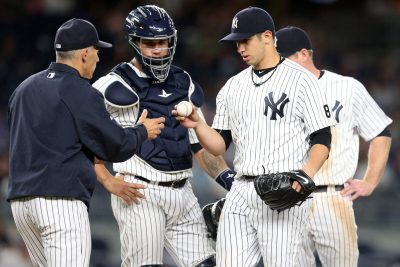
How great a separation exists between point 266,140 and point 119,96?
3.27 ft

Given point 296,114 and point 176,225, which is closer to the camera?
point 296,114

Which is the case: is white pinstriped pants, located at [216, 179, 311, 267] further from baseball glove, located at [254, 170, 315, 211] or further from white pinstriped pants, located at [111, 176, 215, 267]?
white pinstriped pants, located at [111, 176, 215, 267]

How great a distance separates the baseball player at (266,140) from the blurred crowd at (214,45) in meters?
5.19

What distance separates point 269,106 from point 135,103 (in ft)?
2.92

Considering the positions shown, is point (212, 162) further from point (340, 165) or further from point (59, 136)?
point (59, 136)

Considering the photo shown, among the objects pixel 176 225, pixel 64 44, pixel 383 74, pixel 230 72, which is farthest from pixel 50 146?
pixel 383 74

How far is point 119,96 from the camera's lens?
6625mm

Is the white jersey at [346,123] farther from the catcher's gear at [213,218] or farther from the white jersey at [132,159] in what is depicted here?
the white jersey at [132,159]

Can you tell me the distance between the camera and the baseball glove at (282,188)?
6066mm

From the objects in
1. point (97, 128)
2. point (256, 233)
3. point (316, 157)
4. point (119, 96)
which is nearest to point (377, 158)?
point (316, 157)

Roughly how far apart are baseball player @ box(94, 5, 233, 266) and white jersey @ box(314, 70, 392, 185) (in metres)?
0.99

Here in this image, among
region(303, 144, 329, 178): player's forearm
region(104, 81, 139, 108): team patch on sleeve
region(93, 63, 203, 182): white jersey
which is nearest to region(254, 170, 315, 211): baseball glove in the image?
region(303, 144, 329, 178): player's forearm

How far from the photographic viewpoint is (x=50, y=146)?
6.01 meters

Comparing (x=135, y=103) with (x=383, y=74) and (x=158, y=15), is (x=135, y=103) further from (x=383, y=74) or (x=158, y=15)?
(x=383, y=74)
